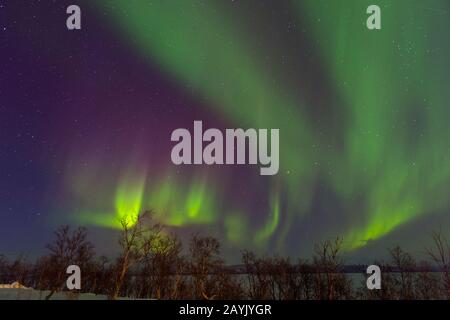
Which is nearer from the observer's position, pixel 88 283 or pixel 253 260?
pixel 88 283

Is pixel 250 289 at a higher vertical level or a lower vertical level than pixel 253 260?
lower

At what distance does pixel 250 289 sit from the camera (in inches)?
1309

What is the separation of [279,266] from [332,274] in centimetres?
967

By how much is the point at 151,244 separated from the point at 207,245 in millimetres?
3465

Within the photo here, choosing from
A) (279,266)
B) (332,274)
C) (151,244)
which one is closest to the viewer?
(151,244)

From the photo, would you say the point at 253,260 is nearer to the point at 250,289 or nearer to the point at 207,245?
the point at 250,289

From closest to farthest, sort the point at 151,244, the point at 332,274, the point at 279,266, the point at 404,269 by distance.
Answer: the point at 151,244 < the point at 332,274 < the point at 404,269 < the point at 279,266
